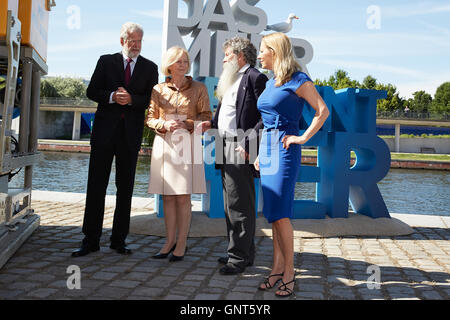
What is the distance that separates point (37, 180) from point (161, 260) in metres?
13.7

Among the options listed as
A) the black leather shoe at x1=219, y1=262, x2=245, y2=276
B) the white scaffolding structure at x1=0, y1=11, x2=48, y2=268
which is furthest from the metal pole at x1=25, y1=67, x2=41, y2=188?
the black leather shoe at x1=219, y1=262, x2=245, y2=276

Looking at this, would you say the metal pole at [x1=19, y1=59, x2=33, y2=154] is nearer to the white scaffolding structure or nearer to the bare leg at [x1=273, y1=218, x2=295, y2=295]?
the white scaffolding structure

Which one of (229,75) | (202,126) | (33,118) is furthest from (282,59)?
(33,118)

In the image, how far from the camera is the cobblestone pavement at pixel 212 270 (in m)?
3.03

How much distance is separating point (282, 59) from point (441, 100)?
90133mm

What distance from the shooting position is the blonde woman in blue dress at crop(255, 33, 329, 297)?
3.06 meters

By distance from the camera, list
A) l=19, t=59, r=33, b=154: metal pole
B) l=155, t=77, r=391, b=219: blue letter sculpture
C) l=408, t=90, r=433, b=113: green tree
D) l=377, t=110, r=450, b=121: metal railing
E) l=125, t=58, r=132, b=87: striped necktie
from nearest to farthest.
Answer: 1. l=125, t=58, r=132, b=87: striped necktie
2. l=19, t=59, r=33, b=154: metal pole
3. l=155, t=77, r=391, b=219: blue letter sculpture
4. l=377, t=110, r=450, b=121: metal railing
5. l=408, t=90, r=433, b=113: green tree

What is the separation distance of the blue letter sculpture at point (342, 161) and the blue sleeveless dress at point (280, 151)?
2643 millimetres

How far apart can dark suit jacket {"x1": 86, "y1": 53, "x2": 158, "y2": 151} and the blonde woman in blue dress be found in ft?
4.64

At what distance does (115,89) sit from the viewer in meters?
4.10

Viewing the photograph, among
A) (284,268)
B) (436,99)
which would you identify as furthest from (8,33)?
(436,99)
